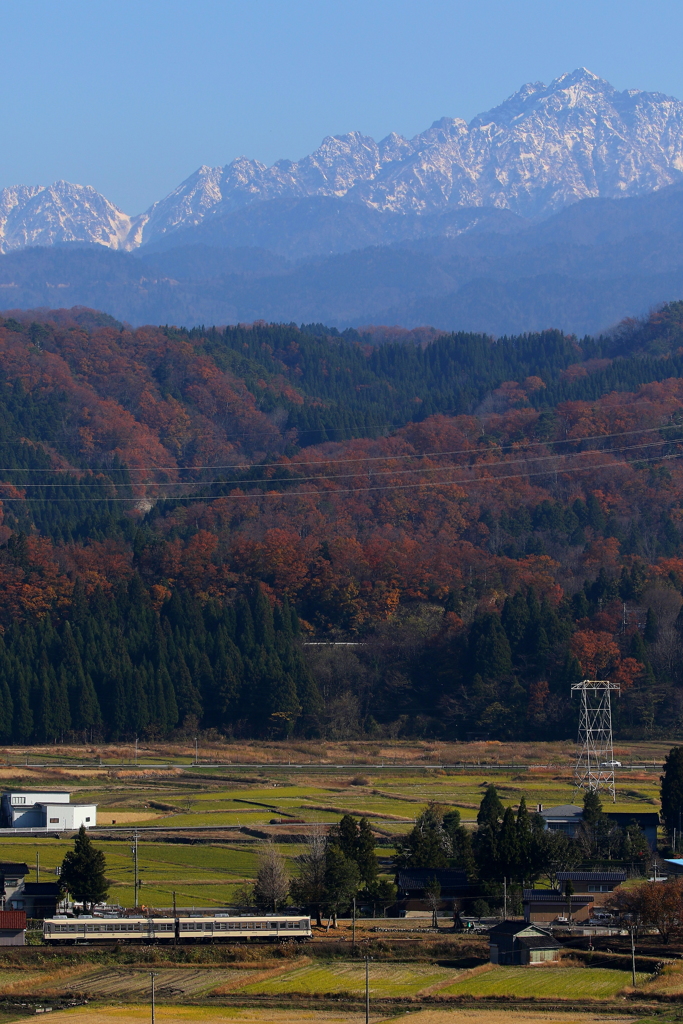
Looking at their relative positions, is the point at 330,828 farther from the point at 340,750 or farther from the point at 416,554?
the point at 416,554

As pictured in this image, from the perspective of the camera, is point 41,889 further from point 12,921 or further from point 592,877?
point 592,877

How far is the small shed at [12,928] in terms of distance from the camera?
39.7 metres

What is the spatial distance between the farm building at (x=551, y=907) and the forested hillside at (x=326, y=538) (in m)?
37.6

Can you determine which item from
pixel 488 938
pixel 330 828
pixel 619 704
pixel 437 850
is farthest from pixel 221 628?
Answer: pixel 488 938

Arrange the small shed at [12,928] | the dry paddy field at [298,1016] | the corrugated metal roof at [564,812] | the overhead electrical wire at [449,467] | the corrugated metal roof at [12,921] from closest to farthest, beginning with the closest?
the dry paddy field at [298,1016] < the small shed at [12,928] < the corrugated metal roof at [12,921] < the corrugated metal roof at [564,812] < the overhead electrical wire at [449,467]

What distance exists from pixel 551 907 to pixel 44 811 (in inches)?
833

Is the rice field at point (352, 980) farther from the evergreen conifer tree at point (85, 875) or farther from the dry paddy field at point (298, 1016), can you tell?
the evergreen conifer tree at point (85, 875)

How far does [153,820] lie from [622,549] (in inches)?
2174

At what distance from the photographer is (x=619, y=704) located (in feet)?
263

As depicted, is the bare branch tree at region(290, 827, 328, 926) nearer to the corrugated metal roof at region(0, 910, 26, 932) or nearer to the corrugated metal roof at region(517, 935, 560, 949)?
the corrugated metal roof at region(517, 935, 560, 949)

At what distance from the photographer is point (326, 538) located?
106 metres

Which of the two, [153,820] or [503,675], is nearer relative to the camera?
[153,820]

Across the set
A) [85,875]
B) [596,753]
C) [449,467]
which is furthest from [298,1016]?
[449,467]

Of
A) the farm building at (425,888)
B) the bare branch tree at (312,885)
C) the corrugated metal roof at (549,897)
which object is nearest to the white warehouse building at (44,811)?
the bare branch tree at (312,885)
